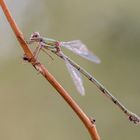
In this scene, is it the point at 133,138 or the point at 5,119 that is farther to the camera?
the point at 5,119

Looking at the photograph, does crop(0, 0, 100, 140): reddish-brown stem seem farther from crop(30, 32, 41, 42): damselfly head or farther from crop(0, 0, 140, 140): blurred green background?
crop(0, 0, 140, 140): blurred green background

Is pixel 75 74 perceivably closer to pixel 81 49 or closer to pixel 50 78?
pixel 81 49

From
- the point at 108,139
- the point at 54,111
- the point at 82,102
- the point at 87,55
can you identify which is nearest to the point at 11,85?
the point at 54,111

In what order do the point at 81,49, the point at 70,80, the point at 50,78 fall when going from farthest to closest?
the point at 70,80, the point at 81,49, the point at 50,78

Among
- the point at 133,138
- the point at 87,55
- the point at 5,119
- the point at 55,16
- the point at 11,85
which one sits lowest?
the point at 87,55

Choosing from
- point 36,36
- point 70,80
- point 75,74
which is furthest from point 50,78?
point 70,80

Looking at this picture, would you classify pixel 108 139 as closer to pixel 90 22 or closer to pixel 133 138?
pixel 133 138
